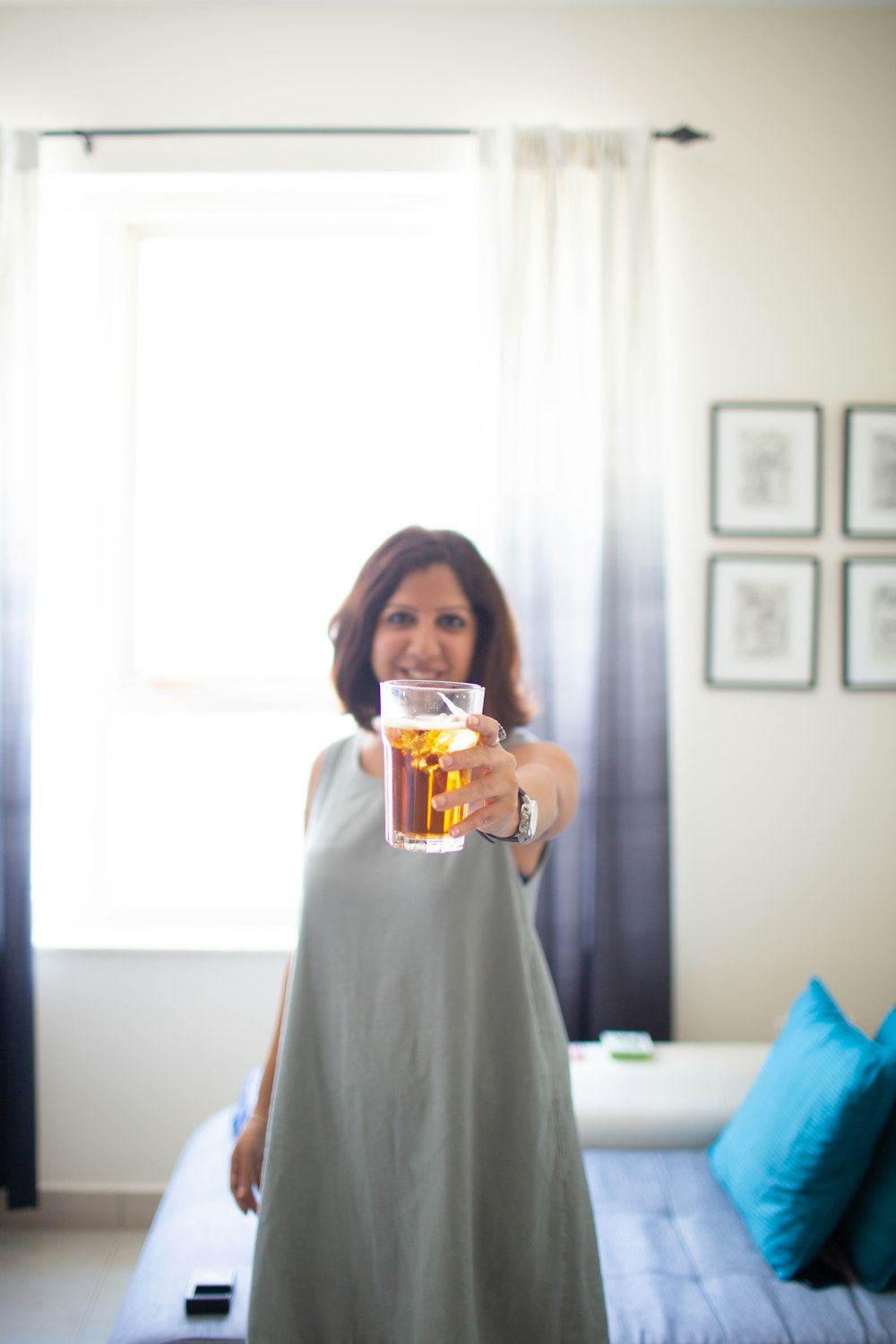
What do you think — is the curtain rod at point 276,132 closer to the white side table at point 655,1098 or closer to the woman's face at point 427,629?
the woman's face at point 427,629

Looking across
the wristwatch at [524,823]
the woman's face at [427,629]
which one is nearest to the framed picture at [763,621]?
the woman's face at [427,629]

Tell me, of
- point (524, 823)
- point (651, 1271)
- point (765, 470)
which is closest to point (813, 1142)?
point (651, 1271)

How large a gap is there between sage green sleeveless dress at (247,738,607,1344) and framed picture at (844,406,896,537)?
6.30 feet

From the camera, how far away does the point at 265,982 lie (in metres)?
2.60

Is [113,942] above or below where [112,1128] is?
above

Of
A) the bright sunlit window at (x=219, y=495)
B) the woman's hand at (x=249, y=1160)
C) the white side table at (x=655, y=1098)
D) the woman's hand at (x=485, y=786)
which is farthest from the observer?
the bright sunlit window at (x=219, y=495)

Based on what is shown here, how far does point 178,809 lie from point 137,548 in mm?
846

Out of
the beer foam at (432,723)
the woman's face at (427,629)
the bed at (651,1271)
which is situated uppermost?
the woman's face at (427,629)

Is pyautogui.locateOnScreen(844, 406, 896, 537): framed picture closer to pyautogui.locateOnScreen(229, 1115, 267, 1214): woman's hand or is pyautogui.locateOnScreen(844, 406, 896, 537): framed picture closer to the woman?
the woman

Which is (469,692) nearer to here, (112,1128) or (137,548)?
(137,548)

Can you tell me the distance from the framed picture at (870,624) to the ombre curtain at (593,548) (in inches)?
22.9

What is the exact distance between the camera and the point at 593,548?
2.47 meters

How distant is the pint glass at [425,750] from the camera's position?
2.98 feet

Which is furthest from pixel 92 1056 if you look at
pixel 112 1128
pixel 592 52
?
pixel 592 52
